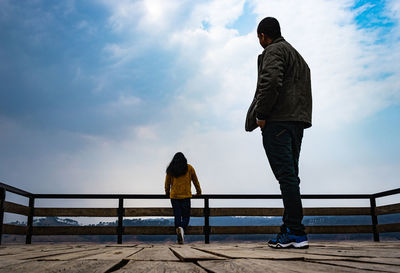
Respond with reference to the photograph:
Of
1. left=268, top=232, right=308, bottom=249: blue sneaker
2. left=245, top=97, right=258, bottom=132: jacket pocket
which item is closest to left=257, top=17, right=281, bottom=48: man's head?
left=245, top=97, right=258, bottom=132: jacket pocket

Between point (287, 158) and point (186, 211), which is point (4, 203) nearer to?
point (186, 211)

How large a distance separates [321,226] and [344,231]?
55 centimetres

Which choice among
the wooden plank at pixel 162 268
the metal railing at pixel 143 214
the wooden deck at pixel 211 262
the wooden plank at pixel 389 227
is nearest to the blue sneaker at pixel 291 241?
the wooden deck at pixel 211 262

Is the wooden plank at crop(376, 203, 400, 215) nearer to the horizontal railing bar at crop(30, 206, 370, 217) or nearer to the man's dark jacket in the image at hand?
the horizontal railing bar at crop(30, 206, 370, 217)

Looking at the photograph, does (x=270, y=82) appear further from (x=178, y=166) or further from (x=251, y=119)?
(x=178, y=166)

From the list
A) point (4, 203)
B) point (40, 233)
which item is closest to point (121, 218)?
point (40, 233)

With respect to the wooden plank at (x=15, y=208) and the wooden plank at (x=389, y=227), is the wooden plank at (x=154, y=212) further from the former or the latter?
the wooden plank at (x=389, y=227)

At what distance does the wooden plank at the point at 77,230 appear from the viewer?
6423mm

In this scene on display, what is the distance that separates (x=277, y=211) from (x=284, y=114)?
171 inches

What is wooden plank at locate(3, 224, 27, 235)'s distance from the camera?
5249 mm

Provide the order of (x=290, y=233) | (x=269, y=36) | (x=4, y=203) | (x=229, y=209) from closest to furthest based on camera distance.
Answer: (x=290, y=233)
(x=269, y=36)
(x=4, y=203)
(x=229, y=209)

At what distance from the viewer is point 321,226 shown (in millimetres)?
6699

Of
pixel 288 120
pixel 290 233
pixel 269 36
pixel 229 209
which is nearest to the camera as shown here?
pixel 290 233

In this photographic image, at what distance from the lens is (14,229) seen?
18.7 feet
